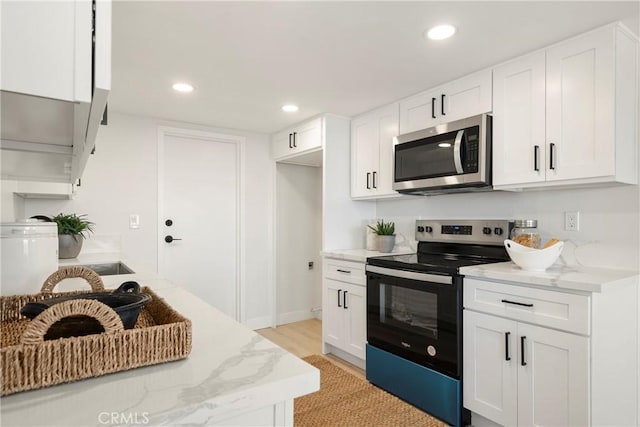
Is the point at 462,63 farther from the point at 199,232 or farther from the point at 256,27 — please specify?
the point at 199,232

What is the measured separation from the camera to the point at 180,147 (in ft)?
12.2

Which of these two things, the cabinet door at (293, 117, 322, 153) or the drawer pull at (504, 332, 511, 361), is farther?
the cabinet door at (293, 117, 322, 153)

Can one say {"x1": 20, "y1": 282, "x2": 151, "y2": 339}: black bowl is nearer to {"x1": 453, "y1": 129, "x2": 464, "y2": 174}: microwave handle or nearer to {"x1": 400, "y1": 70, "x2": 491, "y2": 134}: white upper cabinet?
{"x1": 453, "y1": 129, "x2": 464, "y2": 174}: microwave handle

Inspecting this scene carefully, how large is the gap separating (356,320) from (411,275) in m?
0.80

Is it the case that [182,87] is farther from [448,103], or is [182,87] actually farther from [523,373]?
[523,373]

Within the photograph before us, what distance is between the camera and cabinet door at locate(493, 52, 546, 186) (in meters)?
2.05

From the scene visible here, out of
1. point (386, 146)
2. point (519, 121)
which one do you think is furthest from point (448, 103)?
point (386, 146)

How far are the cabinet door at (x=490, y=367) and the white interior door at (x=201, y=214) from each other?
2.57 metres

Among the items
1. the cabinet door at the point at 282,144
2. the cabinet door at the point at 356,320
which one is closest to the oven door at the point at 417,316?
the cabinet door at the point at 356,320

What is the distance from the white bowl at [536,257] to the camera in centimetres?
193

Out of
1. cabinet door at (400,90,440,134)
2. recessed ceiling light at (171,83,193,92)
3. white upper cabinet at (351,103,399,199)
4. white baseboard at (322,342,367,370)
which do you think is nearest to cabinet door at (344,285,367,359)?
white baseboard at (322,342,367,370)

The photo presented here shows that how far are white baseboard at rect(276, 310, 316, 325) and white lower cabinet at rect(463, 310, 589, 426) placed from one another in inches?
99.4

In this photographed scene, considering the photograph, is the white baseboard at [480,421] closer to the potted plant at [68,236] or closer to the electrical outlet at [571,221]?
the electrical outlet at [571,221]

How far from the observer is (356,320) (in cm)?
292
